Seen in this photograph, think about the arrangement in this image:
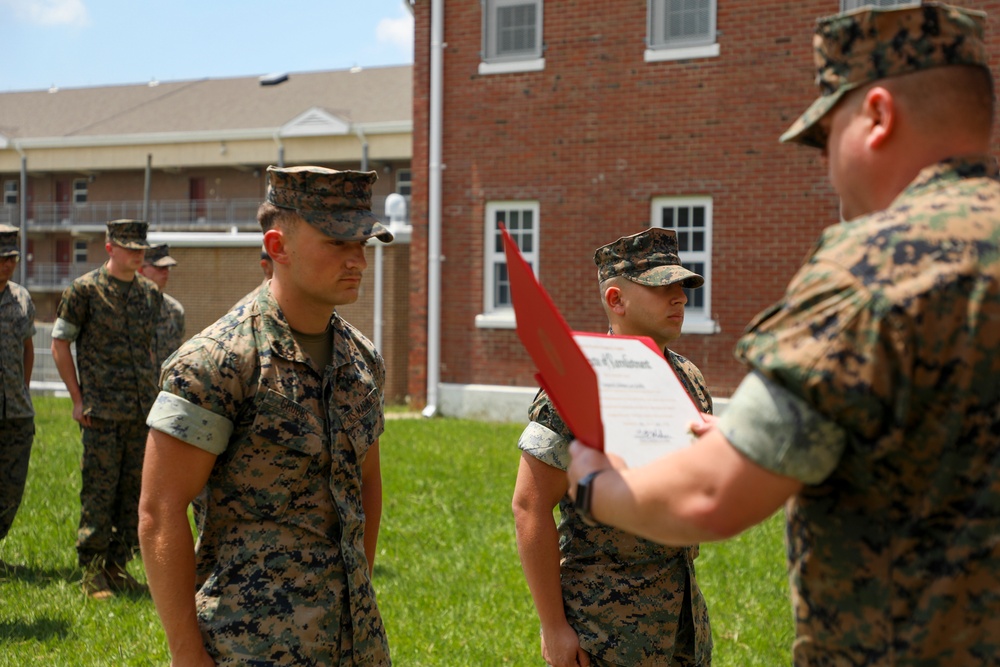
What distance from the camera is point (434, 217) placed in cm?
1738

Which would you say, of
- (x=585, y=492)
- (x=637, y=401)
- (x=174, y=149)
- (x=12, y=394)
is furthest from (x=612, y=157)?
(x=174, y=149)

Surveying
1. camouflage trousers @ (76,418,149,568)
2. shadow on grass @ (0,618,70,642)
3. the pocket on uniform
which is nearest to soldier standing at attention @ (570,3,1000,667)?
the pocket on uniform

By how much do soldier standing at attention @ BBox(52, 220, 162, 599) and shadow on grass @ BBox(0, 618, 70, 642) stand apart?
886 millimetres

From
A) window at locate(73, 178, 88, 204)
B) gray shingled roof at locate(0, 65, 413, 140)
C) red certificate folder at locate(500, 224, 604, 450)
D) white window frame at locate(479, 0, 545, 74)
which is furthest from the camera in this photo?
window at locate(73, 178, 88, 204)

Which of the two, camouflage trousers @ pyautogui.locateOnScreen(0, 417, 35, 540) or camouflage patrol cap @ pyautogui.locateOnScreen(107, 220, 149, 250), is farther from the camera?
camouflage patrol cap @ pyautogui.locateOnScreen(107, 220, 149, 250)

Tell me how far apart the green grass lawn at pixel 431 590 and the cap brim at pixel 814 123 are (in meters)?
4.35

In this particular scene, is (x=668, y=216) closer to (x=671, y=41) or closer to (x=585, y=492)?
(x=671, y=41)

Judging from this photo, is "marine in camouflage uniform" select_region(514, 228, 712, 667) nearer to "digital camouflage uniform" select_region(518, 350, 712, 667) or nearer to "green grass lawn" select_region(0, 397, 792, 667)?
"digital camouflage uniform" select_region(518, 350, 712, 667)

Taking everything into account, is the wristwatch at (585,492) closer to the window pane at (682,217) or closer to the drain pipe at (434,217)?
the window pane at (682,217)

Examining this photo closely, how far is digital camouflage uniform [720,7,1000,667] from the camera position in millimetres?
1716

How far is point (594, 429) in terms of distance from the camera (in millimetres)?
2104

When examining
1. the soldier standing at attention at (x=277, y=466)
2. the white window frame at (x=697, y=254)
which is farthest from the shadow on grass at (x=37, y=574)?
the white window frame at (x=697, y=254)

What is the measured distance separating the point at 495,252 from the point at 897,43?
15.4 m

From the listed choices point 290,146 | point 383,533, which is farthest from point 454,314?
point 290,146
